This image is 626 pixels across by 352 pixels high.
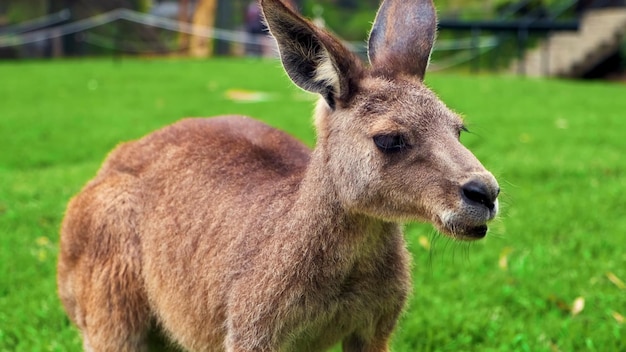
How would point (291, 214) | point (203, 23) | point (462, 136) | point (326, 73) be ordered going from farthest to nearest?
point (203, 23)
point (462, 136)
point (291, 214)
point (326, 73)

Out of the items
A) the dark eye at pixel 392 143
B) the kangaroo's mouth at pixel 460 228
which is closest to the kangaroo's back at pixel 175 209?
the dark eye at pixel 392 143

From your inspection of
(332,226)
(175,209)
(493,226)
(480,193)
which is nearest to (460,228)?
(480,193)

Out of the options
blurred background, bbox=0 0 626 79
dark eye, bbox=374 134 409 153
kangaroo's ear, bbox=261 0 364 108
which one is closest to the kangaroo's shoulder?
kangaroo's ear, bbox=261 0 364 108

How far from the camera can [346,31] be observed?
21.8m

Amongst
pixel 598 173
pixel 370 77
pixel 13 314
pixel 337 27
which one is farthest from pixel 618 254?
pixel 337 27

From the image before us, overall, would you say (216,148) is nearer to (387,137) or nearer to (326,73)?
(326,73)

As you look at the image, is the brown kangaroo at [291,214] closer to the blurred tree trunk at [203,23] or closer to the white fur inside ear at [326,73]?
the white fur inside ear at [326,73]

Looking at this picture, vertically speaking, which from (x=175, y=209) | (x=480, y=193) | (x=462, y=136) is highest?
(x=480, y=193)

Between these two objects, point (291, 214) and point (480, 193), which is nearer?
point (480, 193)

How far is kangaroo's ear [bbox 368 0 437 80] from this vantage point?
2.63 meters

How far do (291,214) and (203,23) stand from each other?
22102 mm

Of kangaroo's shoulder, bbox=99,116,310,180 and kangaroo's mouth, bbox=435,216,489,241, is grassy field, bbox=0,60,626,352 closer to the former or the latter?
kangaroo's shoulder, bbox=99,116,310,180

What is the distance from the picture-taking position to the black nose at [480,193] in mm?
2133

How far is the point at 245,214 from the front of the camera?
2758 millimetres
